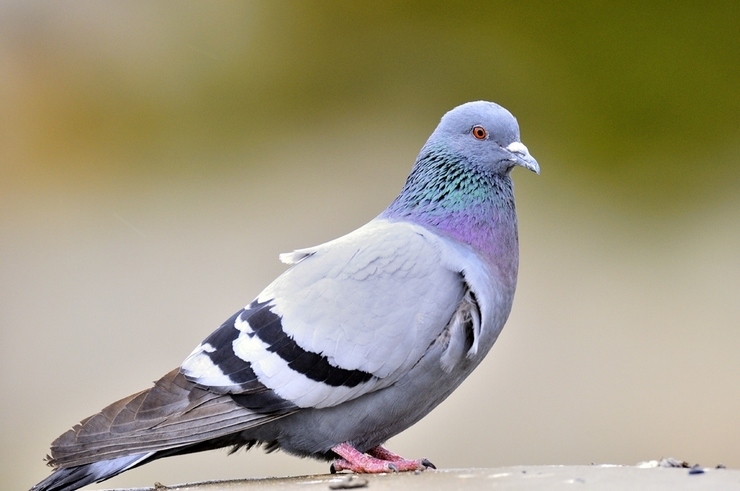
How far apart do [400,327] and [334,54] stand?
5853 mm

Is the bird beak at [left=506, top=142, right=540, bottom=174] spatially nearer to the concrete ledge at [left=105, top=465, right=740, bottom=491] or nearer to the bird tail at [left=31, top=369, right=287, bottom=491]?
the concrete ledge at [left=105, top=465, right=740, bottom=491]

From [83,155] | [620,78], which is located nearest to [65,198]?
[83,155]

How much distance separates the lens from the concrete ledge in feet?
9.36

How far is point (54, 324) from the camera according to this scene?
26.4ft

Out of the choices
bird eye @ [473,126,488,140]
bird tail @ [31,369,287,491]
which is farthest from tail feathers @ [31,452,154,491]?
bird eye @ [473,126,488,140]

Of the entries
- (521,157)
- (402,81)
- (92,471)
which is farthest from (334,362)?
(402,81)

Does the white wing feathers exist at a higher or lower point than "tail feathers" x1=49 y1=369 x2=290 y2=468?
higher

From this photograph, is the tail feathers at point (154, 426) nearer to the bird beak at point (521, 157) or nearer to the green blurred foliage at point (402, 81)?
the bird beak at point (521, 157)

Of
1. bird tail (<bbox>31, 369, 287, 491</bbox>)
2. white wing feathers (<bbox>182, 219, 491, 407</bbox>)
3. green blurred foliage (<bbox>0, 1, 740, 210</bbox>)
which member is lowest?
bird tail (<bbox>31, 369, 287, 491</bbox>)

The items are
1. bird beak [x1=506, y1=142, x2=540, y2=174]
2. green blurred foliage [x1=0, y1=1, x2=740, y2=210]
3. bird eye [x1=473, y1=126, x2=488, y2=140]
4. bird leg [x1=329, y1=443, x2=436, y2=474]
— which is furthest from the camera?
green blurred foliage [x1=0, y1=1, x2=740, y2=210]

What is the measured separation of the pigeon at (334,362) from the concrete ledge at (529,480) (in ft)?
0.72

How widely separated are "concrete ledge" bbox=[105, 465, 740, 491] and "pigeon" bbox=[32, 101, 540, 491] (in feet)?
0.72

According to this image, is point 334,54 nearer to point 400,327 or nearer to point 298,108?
point 298,108

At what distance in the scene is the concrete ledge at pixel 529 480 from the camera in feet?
9.36
